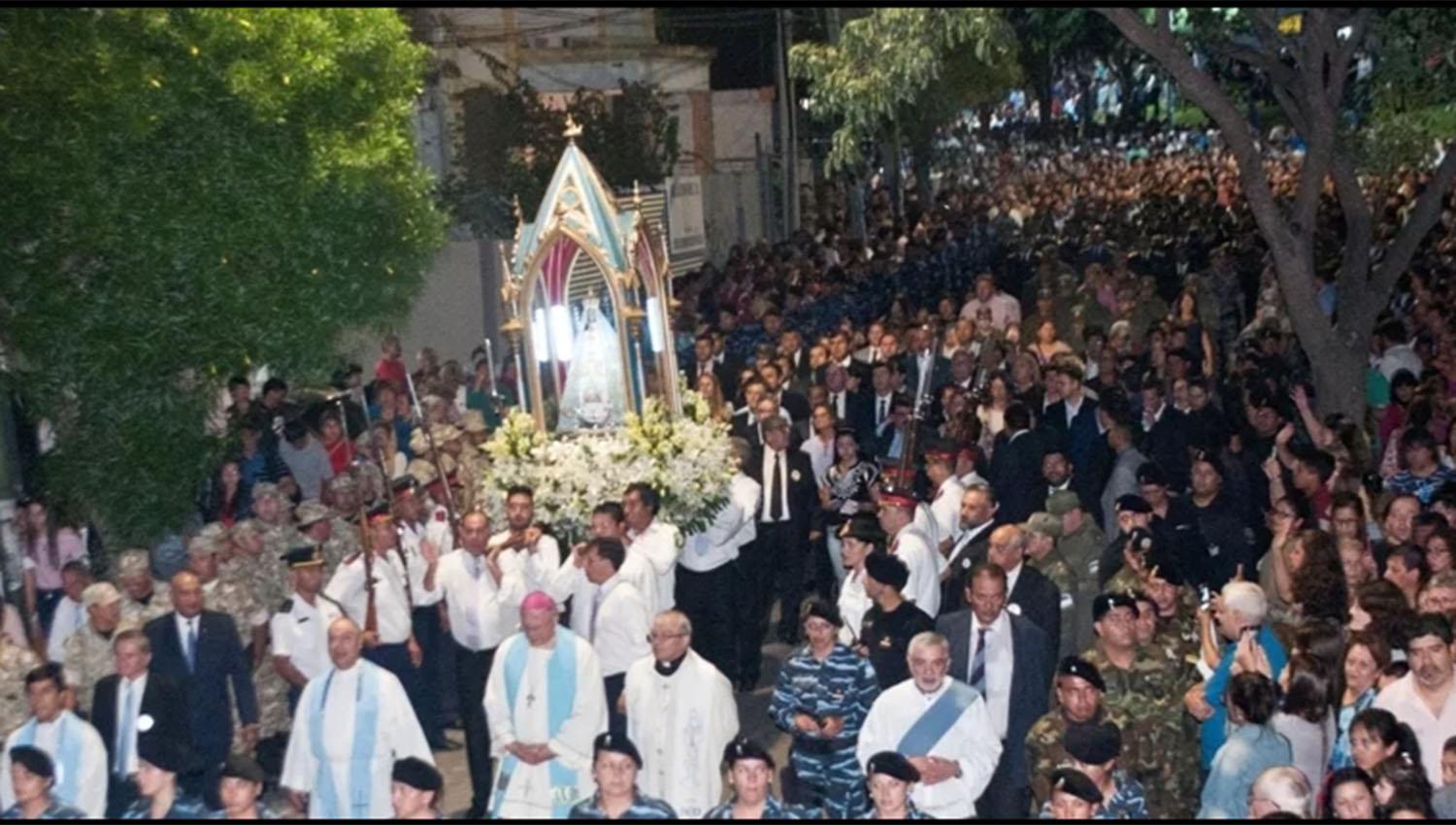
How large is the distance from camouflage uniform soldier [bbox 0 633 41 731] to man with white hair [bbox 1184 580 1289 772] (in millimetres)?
5217

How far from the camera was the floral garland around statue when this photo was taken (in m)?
13.9

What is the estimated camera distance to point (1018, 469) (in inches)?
591

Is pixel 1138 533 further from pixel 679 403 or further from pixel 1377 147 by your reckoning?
pixel 1377 147

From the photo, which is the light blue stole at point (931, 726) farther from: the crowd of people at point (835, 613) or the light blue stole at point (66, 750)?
the light blue stole at point (66, 750)

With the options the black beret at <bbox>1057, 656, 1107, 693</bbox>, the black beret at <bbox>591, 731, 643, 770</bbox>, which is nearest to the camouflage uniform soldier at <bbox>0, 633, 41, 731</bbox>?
the black beret at <bbox>591, 731, 643, 770</bbox>

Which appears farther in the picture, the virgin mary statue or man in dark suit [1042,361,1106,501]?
man in dark suit [1042,361,1106,501]

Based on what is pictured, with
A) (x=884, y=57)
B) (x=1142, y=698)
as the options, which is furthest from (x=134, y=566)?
(x=884, y=57)

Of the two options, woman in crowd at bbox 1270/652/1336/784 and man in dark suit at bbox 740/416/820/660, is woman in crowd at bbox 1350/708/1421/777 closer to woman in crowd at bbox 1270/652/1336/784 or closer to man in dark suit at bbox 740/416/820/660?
woman in crowd at bbox 1270/652/1336/784

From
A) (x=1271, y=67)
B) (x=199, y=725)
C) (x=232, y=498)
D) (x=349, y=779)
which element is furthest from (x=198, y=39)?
(x=1271, y=67)

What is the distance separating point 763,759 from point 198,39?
21.0ft

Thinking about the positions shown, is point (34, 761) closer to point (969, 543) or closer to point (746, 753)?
point (746, 753)

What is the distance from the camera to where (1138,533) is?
1152 cm

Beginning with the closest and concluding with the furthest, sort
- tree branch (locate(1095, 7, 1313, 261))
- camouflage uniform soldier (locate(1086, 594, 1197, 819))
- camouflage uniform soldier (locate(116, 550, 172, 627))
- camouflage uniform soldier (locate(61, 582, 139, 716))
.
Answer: camouflage uniform soldier (locate(1086, 594, 1197, 819)) → camouflage uniform soldier (locate(61, 582, 139, 716)) → camouflage uniform soldier (locate(116, 550, 172, 627)) → tree branch (locate(1095, 7, 1313, 261))

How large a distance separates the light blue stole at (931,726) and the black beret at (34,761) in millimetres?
3368
